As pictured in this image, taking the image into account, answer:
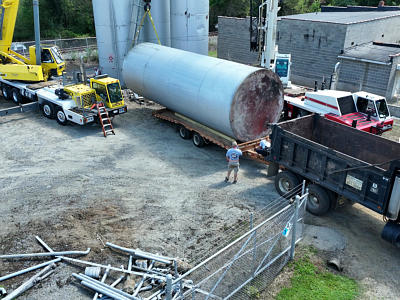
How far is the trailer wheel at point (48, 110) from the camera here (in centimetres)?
1814

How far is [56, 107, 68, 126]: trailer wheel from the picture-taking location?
57.3 ft

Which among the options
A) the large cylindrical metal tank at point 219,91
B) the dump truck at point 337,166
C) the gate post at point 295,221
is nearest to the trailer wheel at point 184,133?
the large cylindrical metal tank at point 219,91

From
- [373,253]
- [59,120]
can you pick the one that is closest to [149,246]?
[373,253]

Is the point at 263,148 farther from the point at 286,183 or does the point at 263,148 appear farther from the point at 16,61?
the point at 16,61

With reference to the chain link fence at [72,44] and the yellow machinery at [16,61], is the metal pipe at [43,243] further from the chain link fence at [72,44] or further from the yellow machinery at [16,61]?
the chain link fence at [72,44]

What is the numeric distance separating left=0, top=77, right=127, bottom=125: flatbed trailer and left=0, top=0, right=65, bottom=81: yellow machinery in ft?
1.65

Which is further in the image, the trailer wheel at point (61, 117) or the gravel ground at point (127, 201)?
the trailer wheel at point (61, 117)

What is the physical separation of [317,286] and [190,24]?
1950cm

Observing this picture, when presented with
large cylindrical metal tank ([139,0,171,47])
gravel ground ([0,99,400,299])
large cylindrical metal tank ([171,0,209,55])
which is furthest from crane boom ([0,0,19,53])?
large cylindrical metal tank ([171,0,209,55])

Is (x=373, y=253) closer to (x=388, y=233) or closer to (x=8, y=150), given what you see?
(x=388, y=233)

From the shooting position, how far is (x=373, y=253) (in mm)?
9211

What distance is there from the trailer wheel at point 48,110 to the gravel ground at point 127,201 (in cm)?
170

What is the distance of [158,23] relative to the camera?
80.1ft

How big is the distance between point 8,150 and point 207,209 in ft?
29.8
